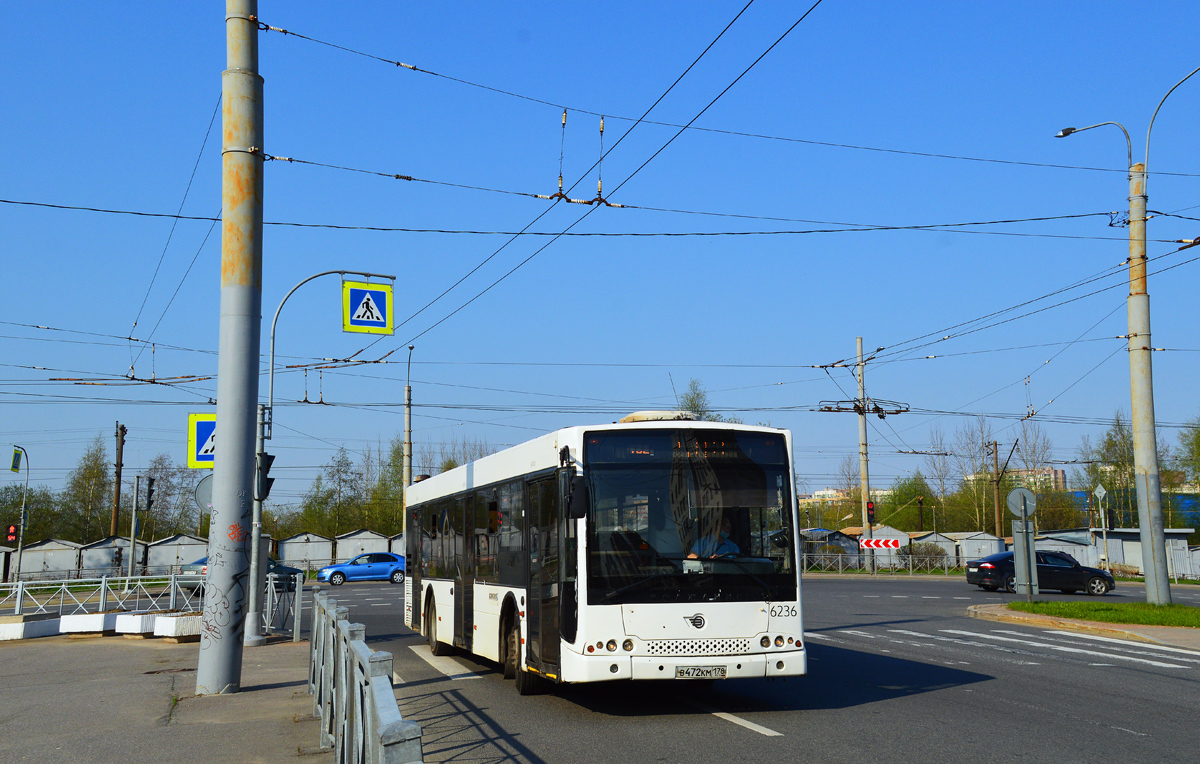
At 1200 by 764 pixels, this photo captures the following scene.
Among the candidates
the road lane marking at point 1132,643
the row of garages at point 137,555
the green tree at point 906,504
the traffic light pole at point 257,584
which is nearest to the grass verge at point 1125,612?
the road lane marking at point 1132,643

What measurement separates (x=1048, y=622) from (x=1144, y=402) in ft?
16.5

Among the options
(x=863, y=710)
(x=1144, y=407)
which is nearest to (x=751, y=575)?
(x=863, y=710)

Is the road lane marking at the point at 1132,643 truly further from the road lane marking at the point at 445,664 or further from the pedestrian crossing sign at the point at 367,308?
the pedestrian crossing sign at the point at 367,308

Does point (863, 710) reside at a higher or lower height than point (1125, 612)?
higher

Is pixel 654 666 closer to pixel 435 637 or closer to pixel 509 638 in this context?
pixel 509 638

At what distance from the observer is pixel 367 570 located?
4491cm

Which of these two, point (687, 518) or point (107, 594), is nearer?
point (687, 518)

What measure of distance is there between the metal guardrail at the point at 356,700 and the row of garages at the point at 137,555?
138 feet

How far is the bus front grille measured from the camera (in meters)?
9.21

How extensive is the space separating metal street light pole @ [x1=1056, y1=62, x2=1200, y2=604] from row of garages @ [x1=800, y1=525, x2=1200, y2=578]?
22997mm

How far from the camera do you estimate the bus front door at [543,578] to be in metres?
9.88

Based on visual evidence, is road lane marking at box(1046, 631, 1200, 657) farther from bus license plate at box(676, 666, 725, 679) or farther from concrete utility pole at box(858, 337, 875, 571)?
concrete utility pole at box(858, 337, 875, 571)

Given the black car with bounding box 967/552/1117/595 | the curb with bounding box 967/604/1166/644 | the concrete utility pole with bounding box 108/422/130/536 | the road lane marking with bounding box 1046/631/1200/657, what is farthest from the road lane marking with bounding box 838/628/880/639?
the concrete utility pole with bounding box 108/422/130/536

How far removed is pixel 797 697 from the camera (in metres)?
10.6
